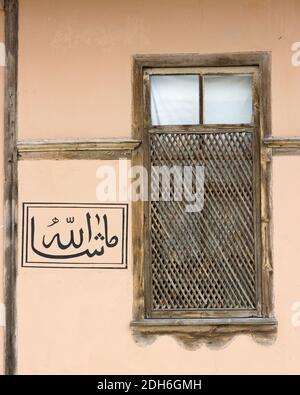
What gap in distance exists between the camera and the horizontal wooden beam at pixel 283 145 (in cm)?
449

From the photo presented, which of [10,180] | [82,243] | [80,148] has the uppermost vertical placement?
[80,148]

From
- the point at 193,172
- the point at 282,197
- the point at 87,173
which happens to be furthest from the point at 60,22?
the point at 282,197

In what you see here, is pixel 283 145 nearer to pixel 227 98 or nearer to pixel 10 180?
pixel 227 98

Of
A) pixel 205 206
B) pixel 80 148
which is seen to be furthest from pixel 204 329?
pixel 80 148

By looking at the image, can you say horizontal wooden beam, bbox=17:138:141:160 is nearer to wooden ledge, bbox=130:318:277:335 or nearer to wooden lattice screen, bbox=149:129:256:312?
wooden lattice screen, bbox=149:129:256:312

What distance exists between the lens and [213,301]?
456 centimetres

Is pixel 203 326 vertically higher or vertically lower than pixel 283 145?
lower

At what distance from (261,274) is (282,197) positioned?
→ 1.97 feet

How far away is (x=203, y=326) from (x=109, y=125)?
167cm

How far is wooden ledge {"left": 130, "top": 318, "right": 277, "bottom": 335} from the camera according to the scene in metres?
4.46

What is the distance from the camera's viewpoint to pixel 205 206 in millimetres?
4586

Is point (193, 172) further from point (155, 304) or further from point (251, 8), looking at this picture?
point (251, 8)

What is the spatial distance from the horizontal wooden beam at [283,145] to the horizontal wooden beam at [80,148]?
989 mm

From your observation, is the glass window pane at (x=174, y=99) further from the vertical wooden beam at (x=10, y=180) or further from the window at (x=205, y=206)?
the vertical wooden beam at (x=10, y=180)
